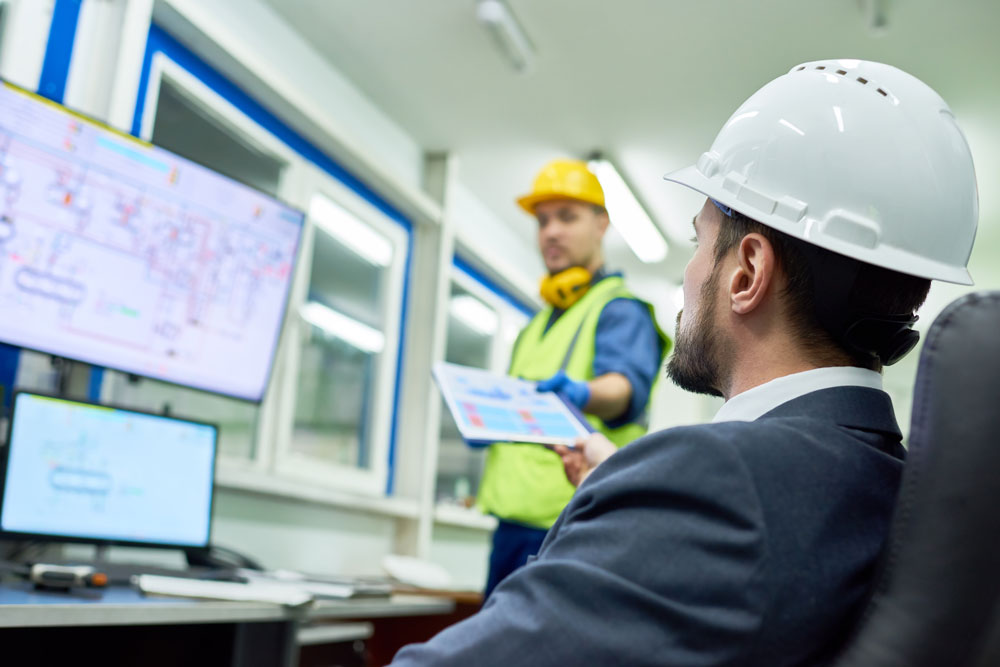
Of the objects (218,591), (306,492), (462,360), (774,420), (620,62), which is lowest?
(218,591)

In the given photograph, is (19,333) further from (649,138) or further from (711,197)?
(649,138)

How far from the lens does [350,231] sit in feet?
12.3

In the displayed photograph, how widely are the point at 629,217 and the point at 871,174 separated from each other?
4379 mm

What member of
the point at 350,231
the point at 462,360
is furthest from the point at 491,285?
the point at 350,231

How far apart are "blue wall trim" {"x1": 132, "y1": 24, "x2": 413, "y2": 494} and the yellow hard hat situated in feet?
3.43

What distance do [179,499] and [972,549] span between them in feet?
5.69

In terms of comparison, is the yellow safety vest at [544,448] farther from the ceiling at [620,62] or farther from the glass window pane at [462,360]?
the glass window pane at [462,360]

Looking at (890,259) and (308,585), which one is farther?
(308,585)

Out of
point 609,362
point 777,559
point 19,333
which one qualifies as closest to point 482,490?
point 609,362

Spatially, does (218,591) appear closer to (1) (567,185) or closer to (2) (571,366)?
(2) (571,366)

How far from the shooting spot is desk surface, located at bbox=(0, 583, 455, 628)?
1169 mm

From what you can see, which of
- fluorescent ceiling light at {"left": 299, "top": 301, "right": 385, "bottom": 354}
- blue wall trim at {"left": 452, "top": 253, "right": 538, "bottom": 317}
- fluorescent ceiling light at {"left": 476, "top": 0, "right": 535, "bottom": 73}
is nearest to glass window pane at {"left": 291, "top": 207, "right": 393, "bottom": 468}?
fluorescent ceiling light at {"left": 299, "top": 301, "right": 385, "bottom": 354}

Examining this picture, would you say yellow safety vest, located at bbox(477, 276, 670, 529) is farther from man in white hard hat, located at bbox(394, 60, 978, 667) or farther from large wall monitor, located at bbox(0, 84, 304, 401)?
man in white hard hat, located at bbox(394, 60, 978, 667)

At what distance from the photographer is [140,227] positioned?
2.04 meters
